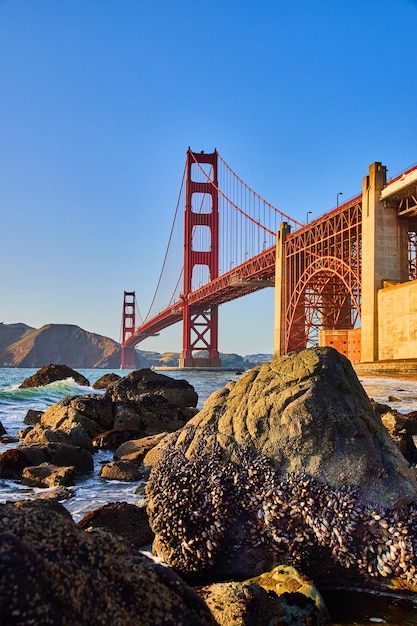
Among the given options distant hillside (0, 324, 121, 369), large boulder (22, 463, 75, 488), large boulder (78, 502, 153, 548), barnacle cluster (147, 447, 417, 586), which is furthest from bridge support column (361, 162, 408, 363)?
distant hillside (0, 324, 121, 369)

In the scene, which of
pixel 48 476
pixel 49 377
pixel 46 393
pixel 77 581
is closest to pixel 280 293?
pixel 49 377

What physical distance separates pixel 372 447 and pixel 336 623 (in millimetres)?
982

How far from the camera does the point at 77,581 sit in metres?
1.22

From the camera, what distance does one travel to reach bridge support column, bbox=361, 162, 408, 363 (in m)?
28.9

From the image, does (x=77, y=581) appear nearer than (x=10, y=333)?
Yes

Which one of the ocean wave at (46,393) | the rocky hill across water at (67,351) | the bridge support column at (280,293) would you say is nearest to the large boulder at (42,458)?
the ocean wave at (46,393)

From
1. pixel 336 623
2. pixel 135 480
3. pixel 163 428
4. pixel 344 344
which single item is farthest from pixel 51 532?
pixel 344 344

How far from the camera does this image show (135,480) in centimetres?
559

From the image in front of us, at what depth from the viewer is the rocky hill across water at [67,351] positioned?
117 m

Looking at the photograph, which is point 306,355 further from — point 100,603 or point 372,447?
point 100,603

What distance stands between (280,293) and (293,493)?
39.8 m

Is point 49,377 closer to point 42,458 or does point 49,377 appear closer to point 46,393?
point 46,393

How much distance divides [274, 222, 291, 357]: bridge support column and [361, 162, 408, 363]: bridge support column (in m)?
12.0

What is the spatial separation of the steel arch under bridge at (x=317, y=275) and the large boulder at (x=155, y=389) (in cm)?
2278
